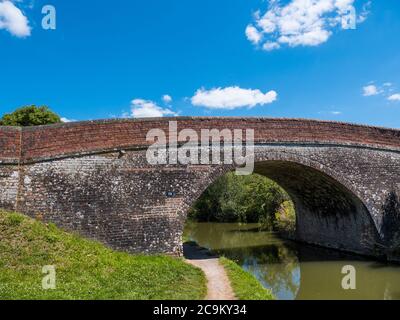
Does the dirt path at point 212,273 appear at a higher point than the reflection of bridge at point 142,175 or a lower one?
lower

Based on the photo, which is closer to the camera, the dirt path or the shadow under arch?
the dirt path

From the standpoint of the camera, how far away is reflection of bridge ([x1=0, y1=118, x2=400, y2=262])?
34.9 ft

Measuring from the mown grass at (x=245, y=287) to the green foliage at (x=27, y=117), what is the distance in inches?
795

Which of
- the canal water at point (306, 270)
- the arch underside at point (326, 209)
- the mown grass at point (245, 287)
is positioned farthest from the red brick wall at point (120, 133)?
the mown grass at point (245, 287)

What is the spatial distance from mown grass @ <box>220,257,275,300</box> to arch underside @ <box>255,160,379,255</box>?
4702mm

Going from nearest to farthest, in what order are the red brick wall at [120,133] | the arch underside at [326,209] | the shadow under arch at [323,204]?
the red brick wall at [120,133], the shadow under arch at [323,204], the arch underside at [326,209]

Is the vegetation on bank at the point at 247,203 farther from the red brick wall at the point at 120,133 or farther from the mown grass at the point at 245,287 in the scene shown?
the mown grass at the point at 245,287

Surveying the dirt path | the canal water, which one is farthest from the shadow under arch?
the dirt path

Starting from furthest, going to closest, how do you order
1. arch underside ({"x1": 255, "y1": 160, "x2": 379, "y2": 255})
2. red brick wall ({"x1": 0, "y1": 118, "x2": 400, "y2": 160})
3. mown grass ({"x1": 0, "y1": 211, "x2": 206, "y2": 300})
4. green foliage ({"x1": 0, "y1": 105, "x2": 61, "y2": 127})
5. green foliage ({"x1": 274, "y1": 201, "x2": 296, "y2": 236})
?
green foliage ({"x1": 0, "y1": 105, "x2": 61, "y2": 127}) < green foliage ({"x1": 274, "y1": 201, "x2": 296, "y2": 236}) < arch underside ({"x1": 255, "y1": 160, "x2": 379, "y2": 255}) < red brick wall ({"x1": 0, "y1": 118, "x2": 400, "y2": 160}) < mown grass ({"x1": 0, "y1": 211, "x2": 206, "y2": 300})

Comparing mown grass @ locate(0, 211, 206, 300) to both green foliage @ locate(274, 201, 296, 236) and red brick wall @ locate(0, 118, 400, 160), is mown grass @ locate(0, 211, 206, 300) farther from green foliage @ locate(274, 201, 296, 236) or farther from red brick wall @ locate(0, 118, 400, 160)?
green foliage @ locate(274, 201, 296, 236)

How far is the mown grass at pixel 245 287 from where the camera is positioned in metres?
7.37

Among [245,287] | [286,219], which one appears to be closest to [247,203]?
[286,219]
